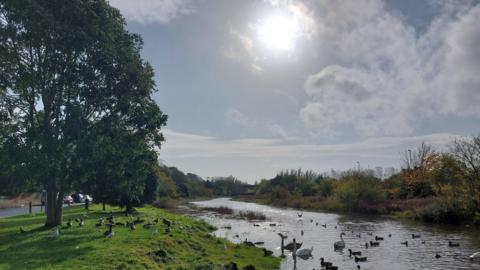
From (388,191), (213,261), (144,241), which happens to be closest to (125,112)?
(144,241)

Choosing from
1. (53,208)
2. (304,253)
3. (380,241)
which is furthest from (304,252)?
(53,208)

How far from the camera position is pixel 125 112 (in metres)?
34.0

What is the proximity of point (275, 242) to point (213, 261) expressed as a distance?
54.3ft

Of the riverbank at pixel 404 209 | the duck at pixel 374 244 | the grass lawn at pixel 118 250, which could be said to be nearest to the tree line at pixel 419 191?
the riverbank at pixel 404 209

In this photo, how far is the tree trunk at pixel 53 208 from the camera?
33.8 m

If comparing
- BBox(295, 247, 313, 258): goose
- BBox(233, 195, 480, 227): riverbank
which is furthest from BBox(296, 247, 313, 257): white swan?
BBox(233, 195, 480, 227): riverbank

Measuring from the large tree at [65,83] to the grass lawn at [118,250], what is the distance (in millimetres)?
5090

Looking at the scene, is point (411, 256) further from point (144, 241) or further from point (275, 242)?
point (144, 241)

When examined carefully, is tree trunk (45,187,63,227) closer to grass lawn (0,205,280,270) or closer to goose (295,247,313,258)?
grass lawn (0,205,280,270)

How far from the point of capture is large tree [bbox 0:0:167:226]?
29.5 m

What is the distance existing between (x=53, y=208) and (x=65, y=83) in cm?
1122

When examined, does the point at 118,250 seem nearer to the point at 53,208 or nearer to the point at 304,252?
the point at 53,208

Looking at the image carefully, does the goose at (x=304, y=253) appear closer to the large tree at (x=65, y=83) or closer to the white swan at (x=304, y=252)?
the white swan at (x=304, y=252)

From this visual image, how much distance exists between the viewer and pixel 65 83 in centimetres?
3216
